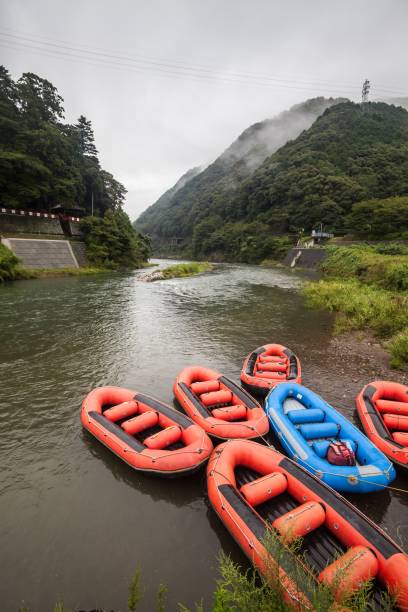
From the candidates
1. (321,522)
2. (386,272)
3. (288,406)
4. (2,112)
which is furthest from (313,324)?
(2,112)

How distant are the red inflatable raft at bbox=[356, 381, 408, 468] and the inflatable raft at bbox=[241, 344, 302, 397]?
164cm

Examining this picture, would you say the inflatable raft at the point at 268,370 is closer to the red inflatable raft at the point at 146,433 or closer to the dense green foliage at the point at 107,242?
the red inflatable raft at the point at 146,433

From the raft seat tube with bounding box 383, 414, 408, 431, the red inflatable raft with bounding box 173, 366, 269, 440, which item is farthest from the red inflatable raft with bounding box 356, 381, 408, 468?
the red inflatable raft with bounding box 173, 366, 269, 440

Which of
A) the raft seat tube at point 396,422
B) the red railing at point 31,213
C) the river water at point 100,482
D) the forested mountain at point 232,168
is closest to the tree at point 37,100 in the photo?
the red railing at point 31,213

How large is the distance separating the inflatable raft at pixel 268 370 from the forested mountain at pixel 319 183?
144 ft

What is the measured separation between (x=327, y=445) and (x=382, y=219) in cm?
4561

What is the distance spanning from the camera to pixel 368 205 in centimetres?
4316

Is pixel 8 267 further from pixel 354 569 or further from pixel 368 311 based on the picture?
pixel 354 569

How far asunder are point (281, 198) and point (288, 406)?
242 ft

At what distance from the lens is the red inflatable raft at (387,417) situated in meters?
4.47

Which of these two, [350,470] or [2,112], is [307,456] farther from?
[2,112]

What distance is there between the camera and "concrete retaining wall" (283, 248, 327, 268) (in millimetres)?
41134

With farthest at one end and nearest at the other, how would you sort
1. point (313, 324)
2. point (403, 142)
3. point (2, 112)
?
point (403, 142)
point (2, 112)
point (313, 324)

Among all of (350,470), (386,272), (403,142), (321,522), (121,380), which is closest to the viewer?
(321,522)
